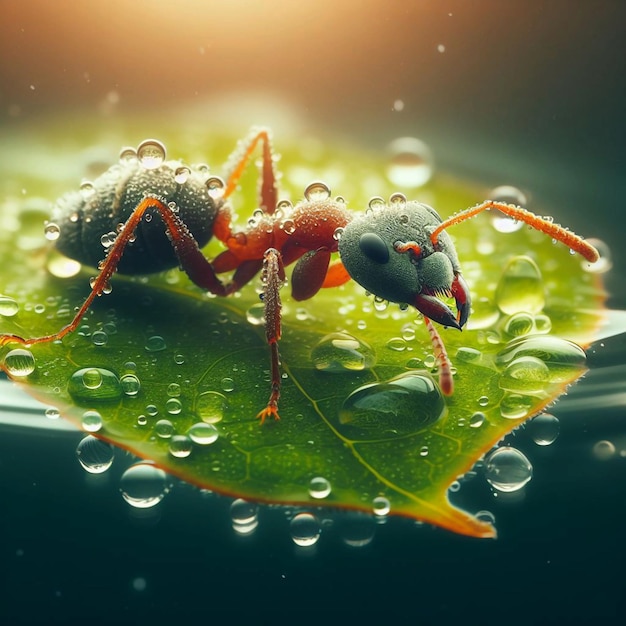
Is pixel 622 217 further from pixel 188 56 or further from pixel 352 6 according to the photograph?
pixel 188 56

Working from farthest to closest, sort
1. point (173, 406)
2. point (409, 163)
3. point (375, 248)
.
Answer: point (409, 163) < point (375, 248) < point (173, 406)

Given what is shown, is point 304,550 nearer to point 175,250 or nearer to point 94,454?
point 94,454

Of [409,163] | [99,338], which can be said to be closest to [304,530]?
[99,338]

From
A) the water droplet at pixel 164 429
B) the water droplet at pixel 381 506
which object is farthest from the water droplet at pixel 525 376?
the water droplet at pixel 164 429

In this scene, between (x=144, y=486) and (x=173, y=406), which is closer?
(x=144, y=486)

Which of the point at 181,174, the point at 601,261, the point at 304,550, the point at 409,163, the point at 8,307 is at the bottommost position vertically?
the point at 304,550

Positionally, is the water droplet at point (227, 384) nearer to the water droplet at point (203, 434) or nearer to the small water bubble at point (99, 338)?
the water droplet at point (203, 434)

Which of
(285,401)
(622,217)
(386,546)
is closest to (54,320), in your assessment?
(285,401)
